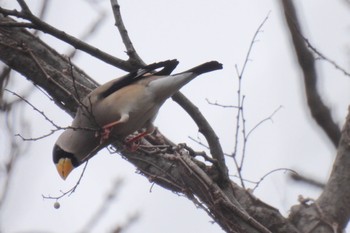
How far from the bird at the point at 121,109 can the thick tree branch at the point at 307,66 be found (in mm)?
528

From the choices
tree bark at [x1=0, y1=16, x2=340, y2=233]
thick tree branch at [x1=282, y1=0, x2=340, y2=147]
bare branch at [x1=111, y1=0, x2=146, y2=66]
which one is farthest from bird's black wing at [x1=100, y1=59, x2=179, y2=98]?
thick tree branch at [x1=282, y1=0, x2=340, y2=147]

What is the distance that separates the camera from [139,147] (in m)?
5.15

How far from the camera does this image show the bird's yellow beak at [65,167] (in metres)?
5.54

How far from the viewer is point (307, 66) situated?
492 centimetres

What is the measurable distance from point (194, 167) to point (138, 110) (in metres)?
0.59

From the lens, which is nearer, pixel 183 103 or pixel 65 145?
pixel 183 103

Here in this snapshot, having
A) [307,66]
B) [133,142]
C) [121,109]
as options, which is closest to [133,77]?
[121,109]

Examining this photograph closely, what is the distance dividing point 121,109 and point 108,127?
7.3 inches

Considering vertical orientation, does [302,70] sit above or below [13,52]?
above

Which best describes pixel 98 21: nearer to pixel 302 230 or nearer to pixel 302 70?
pixel 302 70

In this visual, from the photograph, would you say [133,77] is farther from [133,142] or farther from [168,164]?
[168,164]

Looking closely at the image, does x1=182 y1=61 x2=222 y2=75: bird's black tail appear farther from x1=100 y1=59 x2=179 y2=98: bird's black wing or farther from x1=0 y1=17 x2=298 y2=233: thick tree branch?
A: x1=0 y1=17 x2=298 y2=233: thick tree branch

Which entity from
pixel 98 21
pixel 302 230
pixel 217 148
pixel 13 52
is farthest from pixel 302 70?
pixel 13 52

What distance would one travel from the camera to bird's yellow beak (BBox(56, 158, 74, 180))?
5.54 meters
